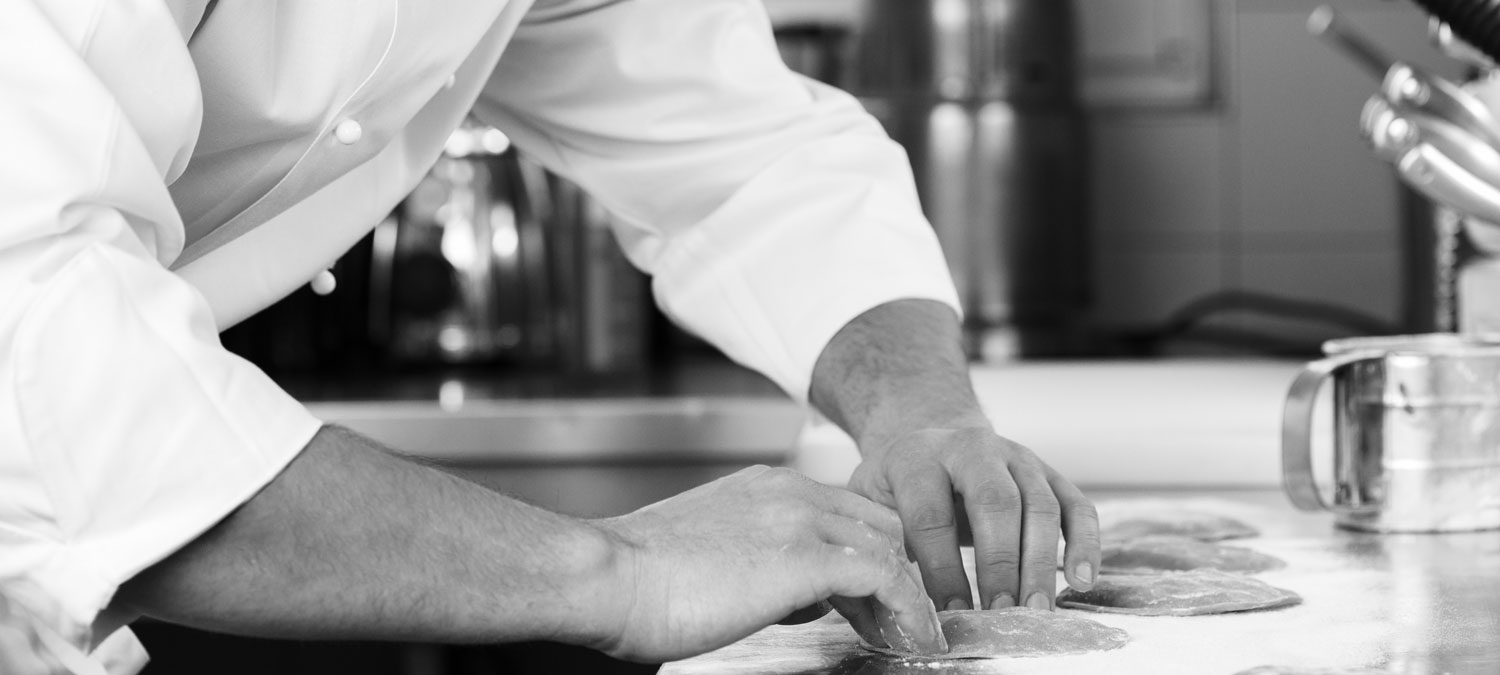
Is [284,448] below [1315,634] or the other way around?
the other way around

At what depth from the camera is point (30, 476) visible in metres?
0.58

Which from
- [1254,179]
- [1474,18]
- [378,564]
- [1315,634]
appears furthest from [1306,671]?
[1254,179]

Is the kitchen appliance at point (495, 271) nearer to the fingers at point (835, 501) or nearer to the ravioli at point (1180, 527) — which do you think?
the ravioli at point (1180, 527)

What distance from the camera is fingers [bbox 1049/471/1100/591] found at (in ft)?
2.53

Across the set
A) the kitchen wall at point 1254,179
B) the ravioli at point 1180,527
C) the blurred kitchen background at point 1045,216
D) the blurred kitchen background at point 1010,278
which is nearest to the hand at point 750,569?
the ravioli at point 1180,527

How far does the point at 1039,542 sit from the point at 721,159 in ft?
1.56

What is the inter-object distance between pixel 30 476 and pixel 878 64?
1.62 metres

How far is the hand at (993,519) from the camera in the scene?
77 centimetres

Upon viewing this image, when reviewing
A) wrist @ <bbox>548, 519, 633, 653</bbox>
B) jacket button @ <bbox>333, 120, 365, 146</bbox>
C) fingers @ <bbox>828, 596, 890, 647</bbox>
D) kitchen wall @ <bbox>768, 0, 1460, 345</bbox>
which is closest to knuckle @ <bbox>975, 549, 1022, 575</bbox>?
fingers @ <bbox>828, 596, 890, 647</bbox>

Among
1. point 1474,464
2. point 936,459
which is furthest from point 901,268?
point 1474,464

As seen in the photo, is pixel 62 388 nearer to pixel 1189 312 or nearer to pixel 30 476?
pixel 30 476

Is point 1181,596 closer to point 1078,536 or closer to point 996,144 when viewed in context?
point 1078,536

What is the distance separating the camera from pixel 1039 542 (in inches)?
30.5

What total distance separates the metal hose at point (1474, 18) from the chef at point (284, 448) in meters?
0.38
